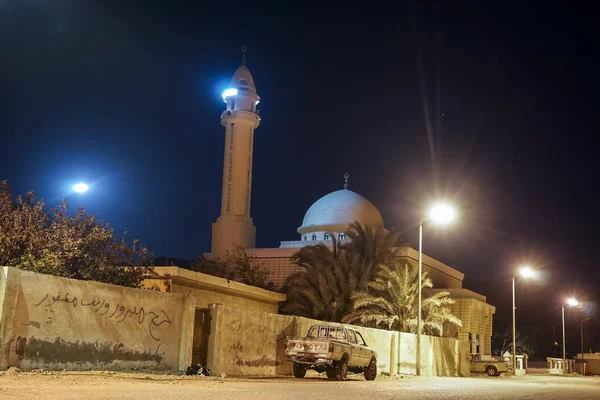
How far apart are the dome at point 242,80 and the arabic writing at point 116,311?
1793 inches

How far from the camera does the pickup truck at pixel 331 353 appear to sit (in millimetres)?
19547

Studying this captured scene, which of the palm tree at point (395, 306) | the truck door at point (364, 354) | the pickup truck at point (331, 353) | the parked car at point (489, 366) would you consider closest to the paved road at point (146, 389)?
the pickup truck at point (331, 353)

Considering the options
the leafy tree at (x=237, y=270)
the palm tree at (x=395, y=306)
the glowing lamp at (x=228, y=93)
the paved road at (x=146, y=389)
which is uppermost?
the glowing lamp at (x=228, y=93)

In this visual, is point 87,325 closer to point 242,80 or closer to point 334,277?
point 334,277

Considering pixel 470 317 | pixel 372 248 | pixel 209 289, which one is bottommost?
pixel 209 289

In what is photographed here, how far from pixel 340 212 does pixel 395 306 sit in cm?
2460

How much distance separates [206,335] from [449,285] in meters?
42.9

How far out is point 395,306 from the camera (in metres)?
35.4

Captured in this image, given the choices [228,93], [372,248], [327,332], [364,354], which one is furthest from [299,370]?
[228,93]

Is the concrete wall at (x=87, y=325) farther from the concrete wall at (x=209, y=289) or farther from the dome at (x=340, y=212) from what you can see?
the dome at (x=340, y=212)

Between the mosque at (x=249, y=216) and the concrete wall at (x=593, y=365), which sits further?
the concrete wall at (x=593, y=365)

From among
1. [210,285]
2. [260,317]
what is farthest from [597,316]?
[260,317]

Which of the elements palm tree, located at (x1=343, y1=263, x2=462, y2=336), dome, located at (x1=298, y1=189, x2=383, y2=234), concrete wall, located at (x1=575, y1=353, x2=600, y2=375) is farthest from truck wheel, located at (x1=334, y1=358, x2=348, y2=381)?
concrete wall, located at (x1=575, y1=353, x2=600, y2=375)

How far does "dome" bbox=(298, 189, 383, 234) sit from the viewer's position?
59.2 m
